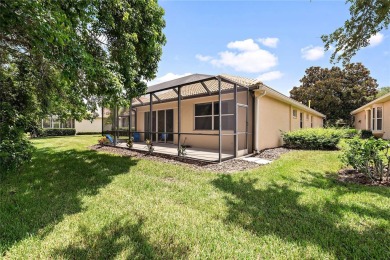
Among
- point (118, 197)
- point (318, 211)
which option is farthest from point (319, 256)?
point (118, 197)

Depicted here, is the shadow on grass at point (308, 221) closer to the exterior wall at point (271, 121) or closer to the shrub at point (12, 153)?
the shrub at point (12, 153)

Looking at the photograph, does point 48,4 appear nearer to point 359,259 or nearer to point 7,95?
point 7,95

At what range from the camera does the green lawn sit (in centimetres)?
249

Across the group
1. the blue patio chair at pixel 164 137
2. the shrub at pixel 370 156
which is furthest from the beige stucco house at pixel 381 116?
the blue patio chair at pixel 164 137

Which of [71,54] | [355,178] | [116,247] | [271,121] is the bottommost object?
[116,247]

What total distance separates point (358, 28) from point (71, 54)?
703 cm

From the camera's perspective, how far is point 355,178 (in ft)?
18.0

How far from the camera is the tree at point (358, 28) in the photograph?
480 centimetres

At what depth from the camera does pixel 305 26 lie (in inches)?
339

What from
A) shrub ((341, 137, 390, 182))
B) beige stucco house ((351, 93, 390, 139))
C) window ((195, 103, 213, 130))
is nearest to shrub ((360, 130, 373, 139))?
beige stucco house ((351, 93, 390, 139))

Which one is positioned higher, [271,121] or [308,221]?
[271,121]

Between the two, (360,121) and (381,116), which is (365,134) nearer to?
(381,116)

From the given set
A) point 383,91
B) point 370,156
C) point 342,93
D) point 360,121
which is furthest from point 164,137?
point 383,91

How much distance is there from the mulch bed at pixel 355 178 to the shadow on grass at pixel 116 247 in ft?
16.9
